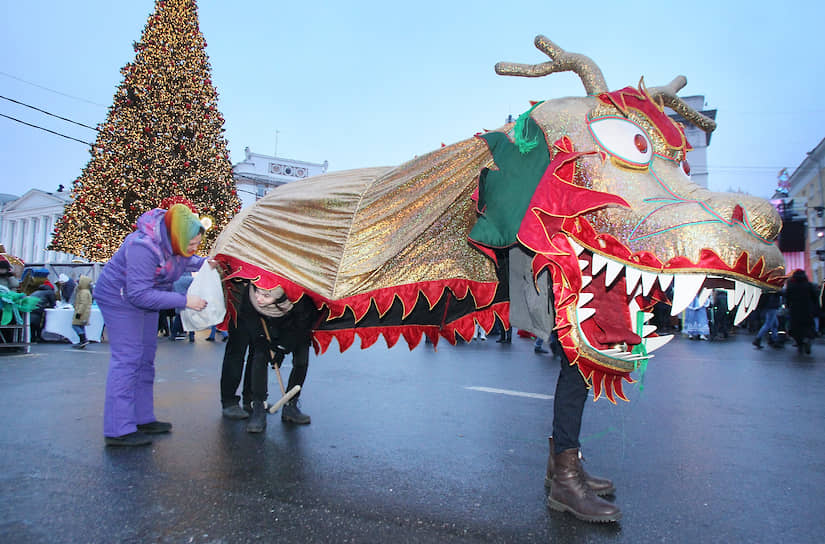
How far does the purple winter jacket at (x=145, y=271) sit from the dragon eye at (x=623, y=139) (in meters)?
2.68

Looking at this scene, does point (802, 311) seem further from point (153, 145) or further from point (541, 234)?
point (153, 145)

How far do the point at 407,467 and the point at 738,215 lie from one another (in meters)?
2.08

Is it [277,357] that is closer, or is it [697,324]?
[277,357]

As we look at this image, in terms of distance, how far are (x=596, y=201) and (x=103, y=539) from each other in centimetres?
242

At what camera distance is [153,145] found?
1731 centimetres

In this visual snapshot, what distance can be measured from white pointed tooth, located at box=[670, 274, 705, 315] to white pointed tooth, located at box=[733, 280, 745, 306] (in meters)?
0.14

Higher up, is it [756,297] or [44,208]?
[44,208]

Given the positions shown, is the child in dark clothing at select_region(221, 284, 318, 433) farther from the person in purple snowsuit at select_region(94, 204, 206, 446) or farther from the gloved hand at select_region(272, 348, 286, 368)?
the person in purple snowsuit at select_region(94, 204, 206, 446)

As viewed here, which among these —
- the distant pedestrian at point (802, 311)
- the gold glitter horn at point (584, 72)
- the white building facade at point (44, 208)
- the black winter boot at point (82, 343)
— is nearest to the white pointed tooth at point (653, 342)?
the gold glitter horn at point (584, 72)

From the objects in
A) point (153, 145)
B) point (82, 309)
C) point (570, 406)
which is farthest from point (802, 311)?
point (153, 145)

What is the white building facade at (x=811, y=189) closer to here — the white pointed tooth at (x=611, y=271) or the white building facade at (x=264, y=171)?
the white pointed tooth at (x=611, y=271)

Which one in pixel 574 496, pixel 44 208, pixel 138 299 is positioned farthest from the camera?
pixel 44 208

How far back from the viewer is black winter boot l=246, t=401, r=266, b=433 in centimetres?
382

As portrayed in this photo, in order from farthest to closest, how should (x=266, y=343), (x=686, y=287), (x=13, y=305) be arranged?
1. (x=13, y=305)
2. (x=266, y=343)
3. (x=686, y=287)
